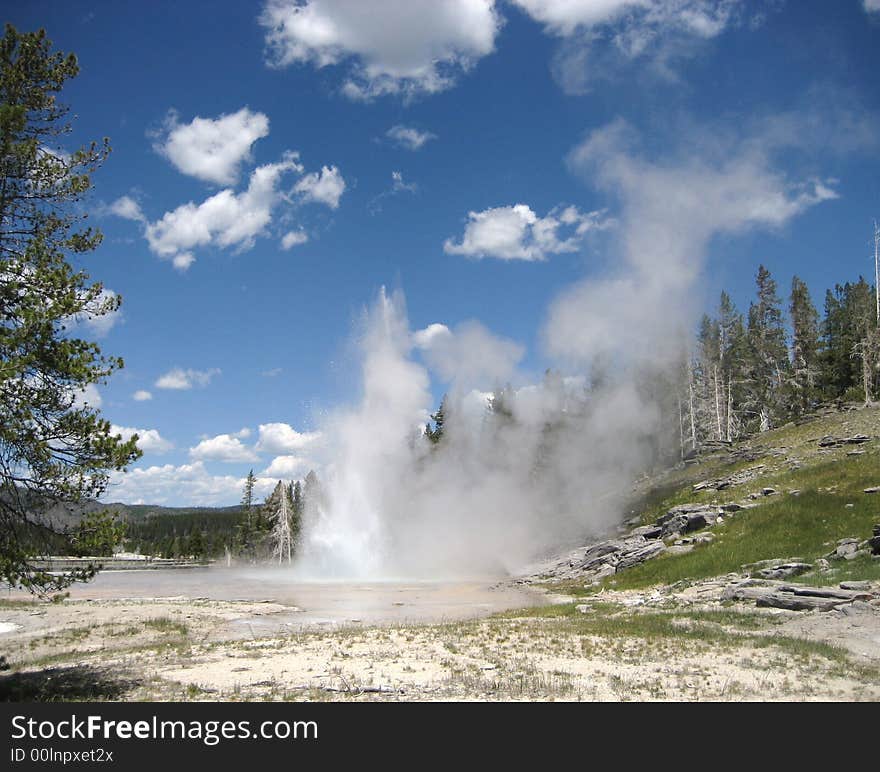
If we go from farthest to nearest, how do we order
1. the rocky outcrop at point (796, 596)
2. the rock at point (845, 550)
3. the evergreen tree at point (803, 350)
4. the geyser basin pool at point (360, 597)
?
1. the evergreen tree at point (803, 350)
2. the geyser basin pool at point (360, 597)
3. the rock at point (845, 550)
4. the rocky outcrop at point (796, 596)

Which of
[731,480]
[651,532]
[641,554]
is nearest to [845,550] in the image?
[641,554]

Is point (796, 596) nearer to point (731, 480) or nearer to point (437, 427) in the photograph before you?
point (731, 480)

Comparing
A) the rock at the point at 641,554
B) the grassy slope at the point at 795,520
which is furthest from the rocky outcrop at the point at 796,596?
the rock at the point at 641,554

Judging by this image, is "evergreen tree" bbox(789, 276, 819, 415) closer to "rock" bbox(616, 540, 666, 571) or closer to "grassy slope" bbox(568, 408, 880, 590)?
"grassy slope" bbox(568, 408, 880, 590)

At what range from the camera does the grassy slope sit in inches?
1021

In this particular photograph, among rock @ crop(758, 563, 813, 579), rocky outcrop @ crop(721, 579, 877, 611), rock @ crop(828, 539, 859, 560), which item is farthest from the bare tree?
rock @ crop(828, 539, 859, 560)

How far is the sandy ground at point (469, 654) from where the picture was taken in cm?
1163

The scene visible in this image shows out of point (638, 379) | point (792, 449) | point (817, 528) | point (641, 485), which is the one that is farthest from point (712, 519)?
point (638, 379)

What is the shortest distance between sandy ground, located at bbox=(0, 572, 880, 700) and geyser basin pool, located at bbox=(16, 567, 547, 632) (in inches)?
16.7

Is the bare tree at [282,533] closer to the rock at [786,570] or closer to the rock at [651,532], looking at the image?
the rock at [651,532]

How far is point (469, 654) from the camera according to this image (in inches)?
618

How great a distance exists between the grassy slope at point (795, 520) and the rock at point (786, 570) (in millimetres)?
995

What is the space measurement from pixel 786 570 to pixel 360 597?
21831mm

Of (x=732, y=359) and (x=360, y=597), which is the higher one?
(x=732, y=359)
